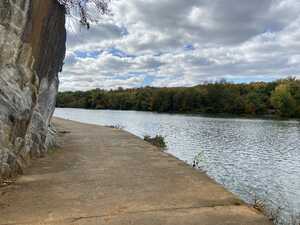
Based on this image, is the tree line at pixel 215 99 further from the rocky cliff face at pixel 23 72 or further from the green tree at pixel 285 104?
the rocky cliff face at pixel 23 72

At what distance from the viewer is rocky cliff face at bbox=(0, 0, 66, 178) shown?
6270 millimetres

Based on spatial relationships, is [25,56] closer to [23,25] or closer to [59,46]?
[23,25]

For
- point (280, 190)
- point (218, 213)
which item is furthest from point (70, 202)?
point (280, 190)

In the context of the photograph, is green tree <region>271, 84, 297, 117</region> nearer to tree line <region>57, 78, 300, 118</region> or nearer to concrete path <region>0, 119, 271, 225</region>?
tree line <region>57, 78, 300, 118</region>

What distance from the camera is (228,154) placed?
17047mm

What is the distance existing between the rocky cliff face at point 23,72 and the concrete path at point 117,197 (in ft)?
1.80

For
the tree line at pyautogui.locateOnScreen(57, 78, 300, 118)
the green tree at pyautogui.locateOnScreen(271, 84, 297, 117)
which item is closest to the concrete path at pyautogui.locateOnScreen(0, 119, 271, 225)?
the green tree at pyautogui.locateOnScreen(271, 84, 297, 117)

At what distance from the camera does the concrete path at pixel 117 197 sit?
14.6 ft

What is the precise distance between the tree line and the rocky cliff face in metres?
64.6

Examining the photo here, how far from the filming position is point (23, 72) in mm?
7238

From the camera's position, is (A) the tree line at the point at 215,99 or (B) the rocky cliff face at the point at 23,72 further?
(A) the tree line at the point at 215,99

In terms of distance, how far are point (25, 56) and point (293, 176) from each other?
10.2 m

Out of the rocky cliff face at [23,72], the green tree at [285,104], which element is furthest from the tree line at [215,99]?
the rocky cliff face at [23,72]

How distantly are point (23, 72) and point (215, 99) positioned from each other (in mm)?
73629
